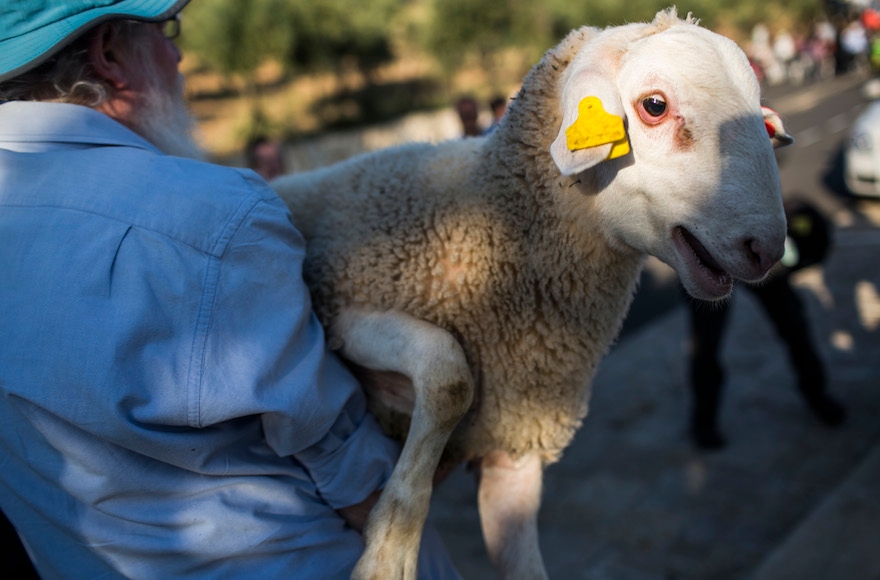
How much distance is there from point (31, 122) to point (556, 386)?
4.05 feet

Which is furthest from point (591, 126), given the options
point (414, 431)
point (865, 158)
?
point (865, 158)

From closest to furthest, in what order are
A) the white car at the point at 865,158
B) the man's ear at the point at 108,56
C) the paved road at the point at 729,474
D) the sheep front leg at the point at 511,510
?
the man's ear at the point at 108,56 → the sheep front leg at the point at 511,510 → the paved road at the point at 729,474 → the white car at the point at 865,158

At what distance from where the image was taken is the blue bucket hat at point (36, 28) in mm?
1248

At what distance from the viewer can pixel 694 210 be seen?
126cm

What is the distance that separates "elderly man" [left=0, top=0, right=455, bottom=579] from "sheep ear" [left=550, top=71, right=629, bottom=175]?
583 mm

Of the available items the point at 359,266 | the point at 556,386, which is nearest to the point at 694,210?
the point at 556,386

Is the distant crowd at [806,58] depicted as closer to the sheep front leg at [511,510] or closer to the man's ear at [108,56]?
the sheep front leg at [511,510]

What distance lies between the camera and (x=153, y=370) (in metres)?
1.17

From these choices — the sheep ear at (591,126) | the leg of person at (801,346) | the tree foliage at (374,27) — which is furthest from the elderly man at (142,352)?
the tree foliage at (374,27)

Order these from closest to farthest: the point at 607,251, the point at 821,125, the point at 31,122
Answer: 1. the point at 31,122
2. the point at 607,251
3. the point at 821,125

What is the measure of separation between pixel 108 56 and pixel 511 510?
1.38 metres

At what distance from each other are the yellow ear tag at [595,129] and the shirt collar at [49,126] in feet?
2.89

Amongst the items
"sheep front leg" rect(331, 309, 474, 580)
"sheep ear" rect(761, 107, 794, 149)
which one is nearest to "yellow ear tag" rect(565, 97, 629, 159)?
"sheep ear" rect(761, 107, 794, 149)

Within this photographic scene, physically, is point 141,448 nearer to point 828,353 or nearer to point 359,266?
point 359,266
